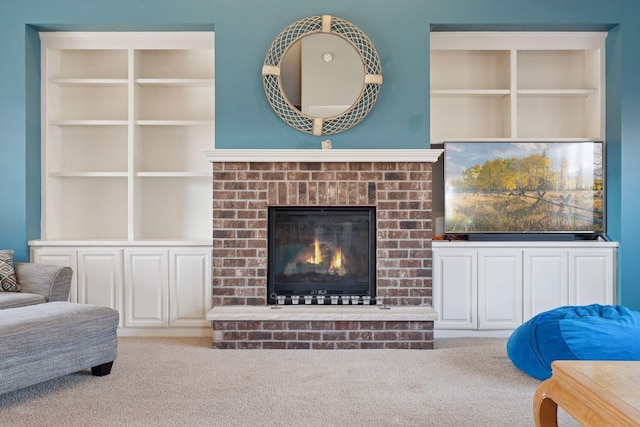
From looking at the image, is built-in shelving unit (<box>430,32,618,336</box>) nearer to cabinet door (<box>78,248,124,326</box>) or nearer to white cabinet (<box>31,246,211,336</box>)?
white cabinet (<box>31,246,211,336</box>)

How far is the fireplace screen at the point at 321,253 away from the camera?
4039mm

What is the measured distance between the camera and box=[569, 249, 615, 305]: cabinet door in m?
4.19

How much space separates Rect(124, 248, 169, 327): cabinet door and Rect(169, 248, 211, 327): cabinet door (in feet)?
0.20

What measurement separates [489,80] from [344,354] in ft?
8.95

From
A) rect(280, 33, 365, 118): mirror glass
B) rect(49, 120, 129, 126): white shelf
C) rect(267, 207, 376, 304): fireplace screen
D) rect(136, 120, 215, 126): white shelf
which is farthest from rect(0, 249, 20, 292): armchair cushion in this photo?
rect(280, 33, 365, 118): mirror glass

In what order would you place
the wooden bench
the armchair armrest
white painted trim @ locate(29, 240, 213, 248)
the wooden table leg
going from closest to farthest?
1. the wooden bench
2. the wooden table leg
3. the armchair armrest
4. white painted trim @ locate(29, 240, 213, 248)

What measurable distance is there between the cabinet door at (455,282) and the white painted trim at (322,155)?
2.52ft

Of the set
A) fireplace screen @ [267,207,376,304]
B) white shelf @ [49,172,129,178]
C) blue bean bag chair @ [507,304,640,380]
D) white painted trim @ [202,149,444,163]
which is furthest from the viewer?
white shelf @ [49,172,129,178]

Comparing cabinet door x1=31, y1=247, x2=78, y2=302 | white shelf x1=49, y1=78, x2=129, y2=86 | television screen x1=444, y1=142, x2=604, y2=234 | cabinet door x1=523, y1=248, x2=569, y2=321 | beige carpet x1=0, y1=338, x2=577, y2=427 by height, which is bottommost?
beige carpet x1=0, y1=338, x2=577, y2=427

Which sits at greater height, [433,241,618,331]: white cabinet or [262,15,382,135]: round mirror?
[262,15,382,135]: round mirror

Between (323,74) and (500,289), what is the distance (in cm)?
213

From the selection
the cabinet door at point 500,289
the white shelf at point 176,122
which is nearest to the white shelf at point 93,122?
the white shelf at point 176,122

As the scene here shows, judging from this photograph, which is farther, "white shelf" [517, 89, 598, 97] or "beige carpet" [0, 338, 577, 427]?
"white shelf" [517, 89, 598, 97]

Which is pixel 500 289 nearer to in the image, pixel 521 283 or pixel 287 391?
pixel 521 283
